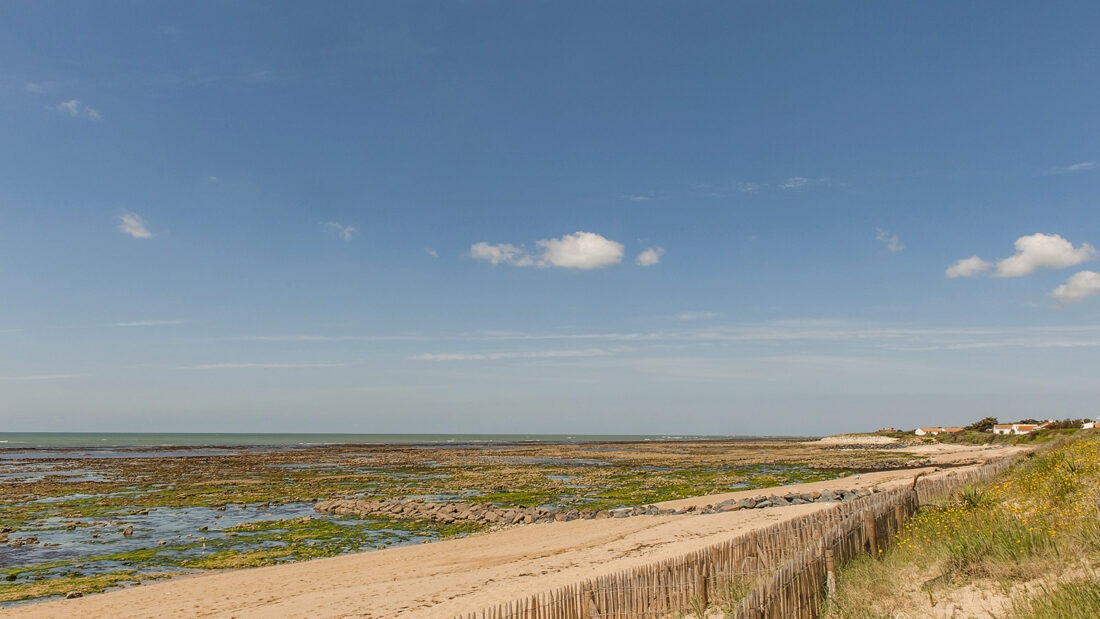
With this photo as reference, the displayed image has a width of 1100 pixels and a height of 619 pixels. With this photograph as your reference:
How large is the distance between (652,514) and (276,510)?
676 inches

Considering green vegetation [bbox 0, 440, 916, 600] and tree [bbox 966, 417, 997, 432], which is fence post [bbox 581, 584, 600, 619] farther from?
tree [bbox 966, 417, 997, 432]

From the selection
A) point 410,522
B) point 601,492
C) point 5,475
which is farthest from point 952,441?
point 5,475

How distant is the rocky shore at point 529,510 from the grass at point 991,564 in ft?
Result: 51.9

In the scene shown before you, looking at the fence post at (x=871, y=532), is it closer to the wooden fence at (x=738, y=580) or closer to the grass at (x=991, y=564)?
the wooden fence at (x=738, y=580)

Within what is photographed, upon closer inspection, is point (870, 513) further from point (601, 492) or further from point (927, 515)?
point (601, 492)

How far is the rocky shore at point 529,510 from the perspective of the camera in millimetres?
25109

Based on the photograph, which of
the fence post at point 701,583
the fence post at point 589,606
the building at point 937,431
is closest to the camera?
the fence post at point 589,606

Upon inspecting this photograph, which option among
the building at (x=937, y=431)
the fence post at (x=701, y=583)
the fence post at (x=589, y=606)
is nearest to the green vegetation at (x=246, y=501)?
the fence post at (x=589, y=606)

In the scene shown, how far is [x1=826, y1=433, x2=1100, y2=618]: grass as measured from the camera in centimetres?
620

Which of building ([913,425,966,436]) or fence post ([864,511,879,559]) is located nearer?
fence post ([864,511,879,559])

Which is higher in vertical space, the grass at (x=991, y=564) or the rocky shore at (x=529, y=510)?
the grass at (x=991, y=564)

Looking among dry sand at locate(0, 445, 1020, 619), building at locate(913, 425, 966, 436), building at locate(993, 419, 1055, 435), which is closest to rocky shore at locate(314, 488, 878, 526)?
dry sand at locate(0, 445, 1020, 619)

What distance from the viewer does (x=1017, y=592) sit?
6500 millimetres

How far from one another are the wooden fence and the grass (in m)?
0.35
